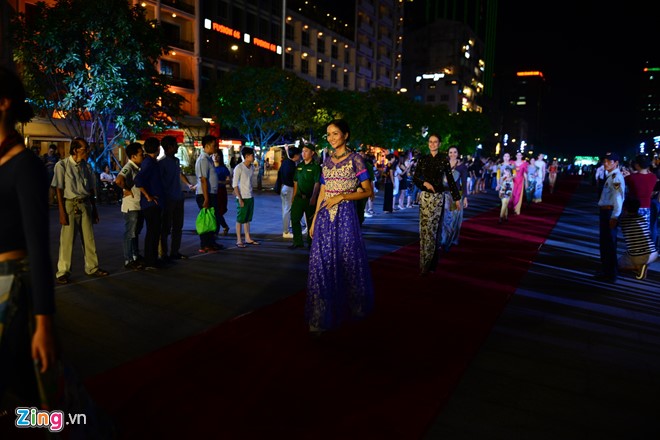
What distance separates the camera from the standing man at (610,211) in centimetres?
722

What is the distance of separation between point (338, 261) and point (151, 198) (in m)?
3.73

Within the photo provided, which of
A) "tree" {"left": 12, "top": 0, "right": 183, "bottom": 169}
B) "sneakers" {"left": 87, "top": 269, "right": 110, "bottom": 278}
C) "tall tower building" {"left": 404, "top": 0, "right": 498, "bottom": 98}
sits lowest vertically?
"sneakers" {"left": 87, "top": 269, "right": 110, "bottom": 278}

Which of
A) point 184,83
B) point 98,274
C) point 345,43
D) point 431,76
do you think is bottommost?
point 98,274

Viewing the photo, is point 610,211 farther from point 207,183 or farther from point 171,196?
point 171,196

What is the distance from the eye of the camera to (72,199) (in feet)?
22.0

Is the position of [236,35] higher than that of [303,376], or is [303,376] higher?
[236,35]

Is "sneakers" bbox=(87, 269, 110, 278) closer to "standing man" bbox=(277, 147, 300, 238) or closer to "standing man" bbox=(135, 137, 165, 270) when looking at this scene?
"standing man" bbox=(135, 137, 165, 270)

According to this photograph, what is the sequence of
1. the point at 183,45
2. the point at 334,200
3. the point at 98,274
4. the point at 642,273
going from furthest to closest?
the point at 183,45
the point at 642,273
the point at 98,274
the point at 334,200

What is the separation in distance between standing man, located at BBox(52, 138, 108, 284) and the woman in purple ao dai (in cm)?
366

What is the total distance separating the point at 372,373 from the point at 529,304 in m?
3.10

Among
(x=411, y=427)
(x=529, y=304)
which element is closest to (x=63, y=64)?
(x=529, y=304)

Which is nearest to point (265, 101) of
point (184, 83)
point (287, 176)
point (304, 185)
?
point (184, 83)

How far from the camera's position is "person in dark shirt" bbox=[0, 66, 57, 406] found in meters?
2.08

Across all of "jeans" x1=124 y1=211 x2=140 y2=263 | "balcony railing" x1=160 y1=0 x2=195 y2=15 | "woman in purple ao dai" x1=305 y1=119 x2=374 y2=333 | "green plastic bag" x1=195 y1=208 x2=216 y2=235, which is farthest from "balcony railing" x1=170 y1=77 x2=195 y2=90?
"woman in purple ao dai" x1=305 y1=119 x2=374 y2=333
